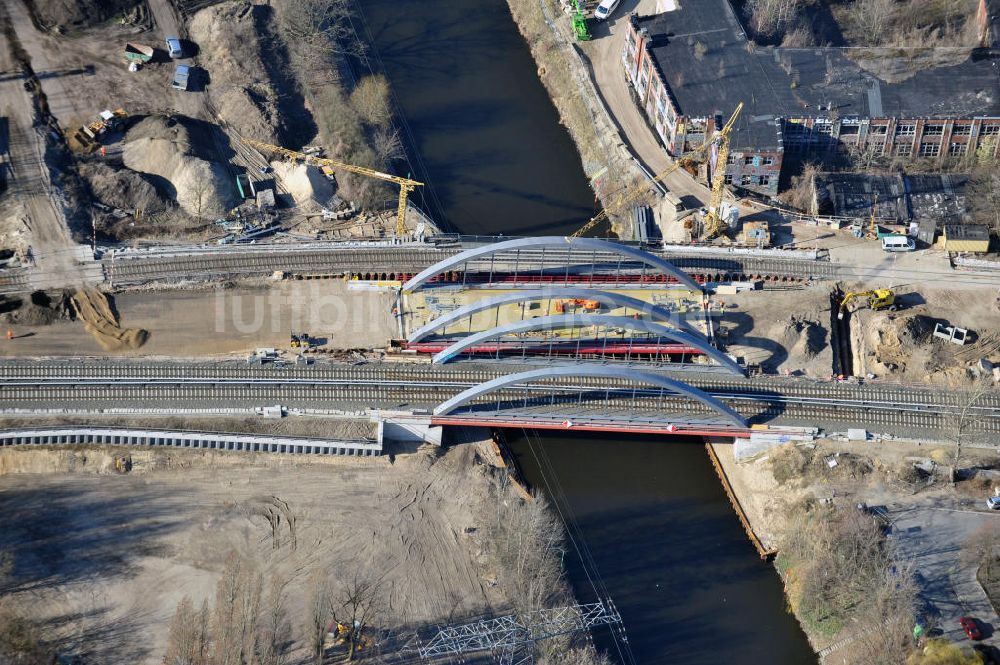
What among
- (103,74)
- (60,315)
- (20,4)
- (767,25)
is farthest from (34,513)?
(767,25)

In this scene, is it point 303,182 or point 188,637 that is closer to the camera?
point 188,637

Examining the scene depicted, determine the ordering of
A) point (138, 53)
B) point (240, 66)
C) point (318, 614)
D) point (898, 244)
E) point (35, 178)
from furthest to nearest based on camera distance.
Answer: point (138, 53)
point (240, 66)
point (35, 178)
point (898, 244)
point (318, 614)

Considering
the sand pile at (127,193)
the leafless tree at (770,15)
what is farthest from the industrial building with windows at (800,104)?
the sand pile at (127,193)

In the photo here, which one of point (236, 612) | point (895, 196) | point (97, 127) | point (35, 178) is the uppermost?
point (97, 127)

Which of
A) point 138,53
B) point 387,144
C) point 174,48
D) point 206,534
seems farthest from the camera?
point 174,48

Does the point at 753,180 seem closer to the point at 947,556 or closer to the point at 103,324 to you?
the point at 947,556

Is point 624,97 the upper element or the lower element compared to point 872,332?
upper

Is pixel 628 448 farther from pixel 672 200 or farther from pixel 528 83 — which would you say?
pixel 528 83

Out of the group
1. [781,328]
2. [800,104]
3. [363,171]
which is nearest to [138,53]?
[363,171]
